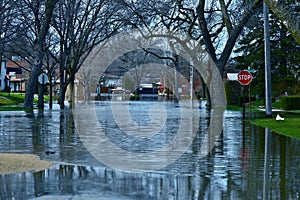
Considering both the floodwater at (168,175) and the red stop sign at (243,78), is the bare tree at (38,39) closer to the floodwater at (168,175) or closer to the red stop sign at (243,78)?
the red stop sign at (243,78)

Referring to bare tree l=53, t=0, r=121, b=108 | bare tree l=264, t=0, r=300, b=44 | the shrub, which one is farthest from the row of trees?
bare tree l=264, t=0, r=300, b=44

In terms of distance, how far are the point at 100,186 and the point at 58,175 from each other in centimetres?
129

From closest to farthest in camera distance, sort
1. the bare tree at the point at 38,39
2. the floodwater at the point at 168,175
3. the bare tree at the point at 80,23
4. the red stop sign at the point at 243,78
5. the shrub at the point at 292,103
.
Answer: the floodwater at the point at 168,175
the red stop sign at the point at 243,78
the bare tree at the point at 38,39
the shrub at the point at 292,103
the bare tree at the point at 80,23

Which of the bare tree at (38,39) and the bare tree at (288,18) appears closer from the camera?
the bare tree at (288,18)

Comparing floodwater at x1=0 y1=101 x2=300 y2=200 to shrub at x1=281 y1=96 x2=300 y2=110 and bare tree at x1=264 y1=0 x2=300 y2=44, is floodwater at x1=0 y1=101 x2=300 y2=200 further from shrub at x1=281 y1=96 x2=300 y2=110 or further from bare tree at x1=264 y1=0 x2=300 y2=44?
shrub at x1=281 y1=96 x2=300 y2=110

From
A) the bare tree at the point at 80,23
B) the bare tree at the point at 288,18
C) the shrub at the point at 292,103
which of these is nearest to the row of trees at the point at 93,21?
the bare tree at the point at 80,23

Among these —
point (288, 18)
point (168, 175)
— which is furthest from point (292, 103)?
point (168, 175)

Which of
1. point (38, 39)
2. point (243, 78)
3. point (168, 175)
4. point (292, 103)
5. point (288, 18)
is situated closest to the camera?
point (168, 175)

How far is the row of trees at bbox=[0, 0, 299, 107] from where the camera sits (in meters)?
37.9

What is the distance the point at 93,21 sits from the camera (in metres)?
46.8

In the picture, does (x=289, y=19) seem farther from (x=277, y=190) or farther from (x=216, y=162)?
(x=277, y=190)

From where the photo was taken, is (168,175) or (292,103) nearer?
(168,175)

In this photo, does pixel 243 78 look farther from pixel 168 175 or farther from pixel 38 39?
pixel 38 39

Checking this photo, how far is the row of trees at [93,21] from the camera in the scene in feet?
124
